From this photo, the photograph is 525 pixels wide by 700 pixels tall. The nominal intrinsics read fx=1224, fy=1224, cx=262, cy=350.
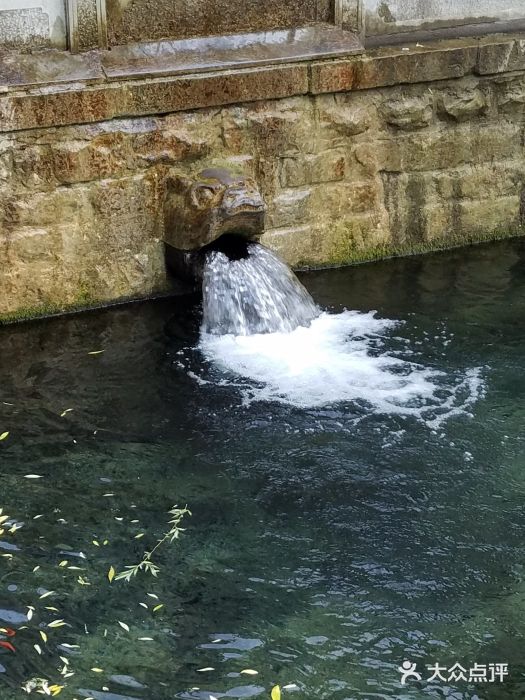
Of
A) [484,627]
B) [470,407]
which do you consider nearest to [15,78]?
[470,407]

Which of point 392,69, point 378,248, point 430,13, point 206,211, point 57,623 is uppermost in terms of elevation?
point 430,13

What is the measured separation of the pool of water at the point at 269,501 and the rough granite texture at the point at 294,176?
17.6 inches

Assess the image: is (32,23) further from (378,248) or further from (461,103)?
(461,103)

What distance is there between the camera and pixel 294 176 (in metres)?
8.38

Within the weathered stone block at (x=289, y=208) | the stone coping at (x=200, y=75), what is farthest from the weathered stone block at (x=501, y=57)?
the weathered stone block at (x=289, y=208)

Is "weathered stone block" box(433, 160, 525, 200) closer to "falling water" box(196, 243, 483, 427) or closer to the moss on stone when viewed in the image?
the moss on stone

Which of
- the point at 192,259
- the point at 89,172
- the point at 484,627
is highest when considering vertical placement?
the point at 89,172

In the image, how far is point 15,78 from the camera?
24.0 feet

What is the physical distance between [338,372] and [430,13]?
10.1ft

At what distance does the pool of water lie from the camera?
4738mm

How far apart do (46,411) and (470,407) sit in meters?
2.32

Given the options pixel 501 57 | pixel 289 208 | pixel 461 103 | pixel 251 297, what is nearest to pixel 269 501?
pixel 251 297

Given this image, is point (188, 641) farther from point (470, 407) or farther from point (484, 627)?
point (470, 407)

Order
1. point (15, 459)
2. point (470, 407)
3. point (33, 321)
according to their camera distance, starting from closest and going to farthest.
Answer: point (15, 459) → point (470, 407) → point (33, 321)
